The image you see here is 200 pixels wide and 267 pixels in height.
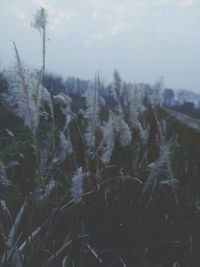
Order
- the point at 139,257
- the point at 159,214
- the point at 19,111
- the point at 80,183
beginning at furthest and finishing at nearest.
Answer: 1. the point at 159,214
2. the point at 139,257
3. the point at 80,183
4. the point at 19,111

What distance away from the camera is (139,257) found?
7.61ft

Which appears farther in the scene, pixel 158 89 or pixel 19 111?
pixel 158 89

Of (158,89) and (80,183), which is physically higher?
(158,89)

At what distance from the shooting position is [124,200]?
265cm

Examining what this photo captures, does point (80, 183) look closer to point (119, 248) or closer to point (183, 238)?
point (119, 248)

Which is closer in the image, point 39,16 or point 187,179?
point 39,16

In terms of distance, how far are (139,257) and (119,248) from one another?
0.42 ft

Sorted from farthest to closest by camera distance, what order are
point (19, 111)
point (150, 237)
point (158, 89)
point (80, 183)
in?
point (158, 89)
point (150, 237)
point (80, 183)
point (19, 111)

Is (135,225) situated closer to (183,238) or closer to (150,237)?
(150,237)

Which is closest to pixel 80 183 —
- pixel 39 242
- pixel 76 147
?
pixel 39 242

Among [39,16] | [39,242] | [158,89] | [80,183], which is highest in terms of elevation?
[39,16]

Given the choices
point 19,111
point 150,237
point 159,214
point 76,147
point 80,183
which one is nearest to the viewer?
point 19,111

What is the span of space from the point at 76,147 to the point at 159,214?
1.66 metres

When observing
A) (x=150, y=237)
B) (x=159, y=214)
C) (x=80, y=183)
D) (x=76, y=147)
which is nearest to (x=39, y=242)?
(x=80, y=183)
